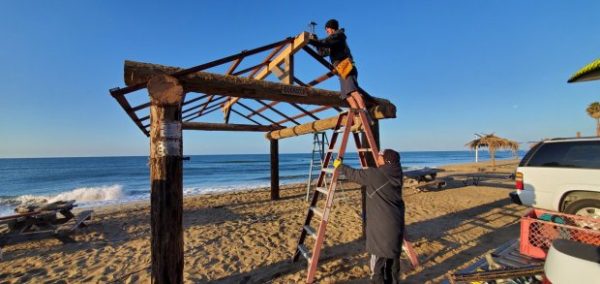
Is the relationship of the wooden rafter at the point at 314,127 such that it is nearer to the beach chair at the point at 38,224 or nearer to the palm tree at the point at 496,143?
the beach chair at the point at 38,224

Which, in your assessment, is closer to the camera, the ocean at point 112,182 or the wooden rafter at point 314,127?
the wooden rafter at point 314,127

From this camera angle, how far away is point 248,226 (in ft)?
22.3

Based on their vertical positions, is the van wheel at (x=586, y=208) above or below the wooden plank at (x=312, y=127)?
below

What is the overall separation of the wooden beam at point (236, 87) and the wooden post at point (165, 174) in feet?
0.50

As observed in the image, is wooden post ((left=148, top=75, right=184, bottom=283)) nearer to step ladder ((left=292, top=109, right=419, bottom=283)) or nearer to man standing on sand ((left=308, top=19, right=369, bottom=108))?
step ladder ((left=292, top=109, right=419, bottom=283))

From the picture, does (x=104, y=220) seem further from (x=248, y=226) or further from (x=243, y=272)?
(x=243, y=272)

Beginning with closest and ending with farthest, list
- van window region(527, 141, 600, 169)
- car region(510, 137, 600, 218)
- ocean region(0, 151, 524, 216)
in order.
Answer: car region(510, 137, 600, 218) < van window region(527, 141, 600, 169) < ocean region(0, 151, 524, 216)

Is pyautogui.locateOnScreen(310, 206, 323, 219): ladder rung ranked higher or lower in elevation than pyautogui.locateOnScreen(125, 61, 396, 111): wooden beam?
lower

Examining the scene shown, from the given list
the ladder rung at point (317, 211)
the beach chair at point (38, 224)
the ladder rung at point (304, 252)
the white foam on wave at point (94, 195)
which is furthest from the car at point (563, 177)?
the white foam on wave at point (94, 195)

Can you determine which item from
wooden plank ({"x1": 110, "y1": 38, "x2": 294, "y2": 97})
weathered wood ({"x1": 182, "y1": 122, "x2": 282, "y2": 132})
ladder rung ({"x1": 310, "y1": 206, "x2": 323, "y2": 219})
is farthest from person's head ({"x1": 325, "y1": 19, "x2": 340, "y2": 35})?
weathered wood ({"x1": 182, "y1": 122, "x2": 282, "y2": 132})

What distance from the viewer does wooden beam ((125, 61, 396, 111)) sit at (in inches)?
114

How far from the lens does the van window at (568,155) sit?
4.71m

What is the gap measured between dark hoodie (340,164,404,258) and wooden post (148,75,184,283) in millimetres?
2191

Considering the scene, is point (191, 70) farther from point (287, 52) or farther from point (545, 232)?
point (545, 232)
